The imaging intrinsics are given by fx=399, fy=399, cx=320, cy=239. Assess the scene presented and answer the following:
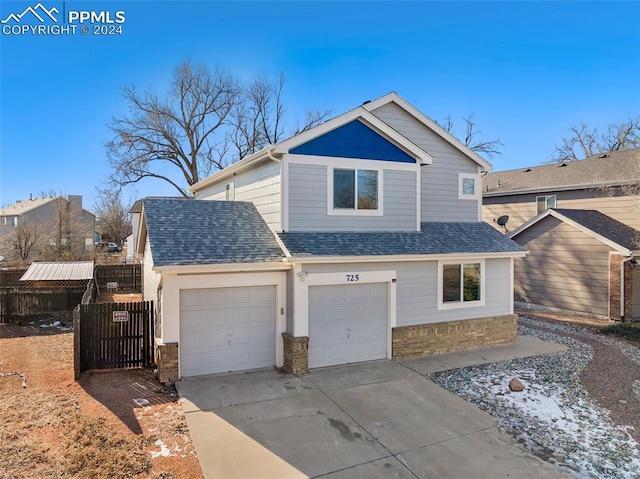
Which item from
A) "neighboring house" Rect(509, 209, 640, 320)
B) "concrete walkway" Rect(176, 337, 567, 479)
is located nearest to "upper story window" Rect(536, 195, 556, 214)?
"neighboring house" Rect(509, 209, 640, 320)

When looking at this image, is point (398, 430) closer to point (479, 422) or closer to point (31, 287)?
point (479, 422)

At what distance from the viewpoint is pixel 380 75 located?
21.2m

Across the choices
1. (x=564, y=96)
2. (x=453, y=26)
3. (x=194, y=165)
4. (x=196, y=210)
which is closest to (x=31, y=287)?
(x=196, y=210)

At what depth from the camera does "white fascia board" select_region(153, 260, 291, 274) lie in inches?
329

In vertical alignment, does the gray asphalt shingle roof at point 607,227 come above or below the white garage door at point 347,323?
above

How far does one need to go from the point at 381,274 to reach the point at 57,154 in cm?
2424

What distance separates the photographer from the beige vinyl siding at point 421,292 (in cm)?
1032

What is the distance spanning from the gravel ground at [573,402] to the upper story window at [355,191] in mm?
4638

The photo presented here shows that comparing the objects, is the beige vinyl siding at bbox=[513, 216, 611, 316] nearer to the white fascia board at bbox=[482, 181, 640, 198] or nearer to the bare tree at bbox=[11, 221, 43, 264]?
the white fascia board at bbox=[482, 181, 640, 198]

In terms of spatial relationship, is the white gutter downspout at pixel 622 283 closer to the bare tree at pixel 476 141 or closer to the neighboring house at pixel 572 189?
the neighboring house at pixel 572 189

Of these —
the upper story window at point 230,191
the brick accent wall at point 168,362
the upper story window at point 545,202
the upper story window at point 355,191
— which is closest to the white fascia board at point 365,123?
the upper story window at point 355,191

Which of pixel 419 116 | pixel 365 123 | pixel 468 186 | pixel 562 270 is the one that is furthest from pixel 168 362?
pixel 562 270

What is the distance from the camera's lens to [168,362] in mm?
8531

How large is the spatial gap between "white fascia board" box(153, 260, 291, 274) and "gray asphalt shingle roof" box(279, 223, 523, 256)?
520mm
